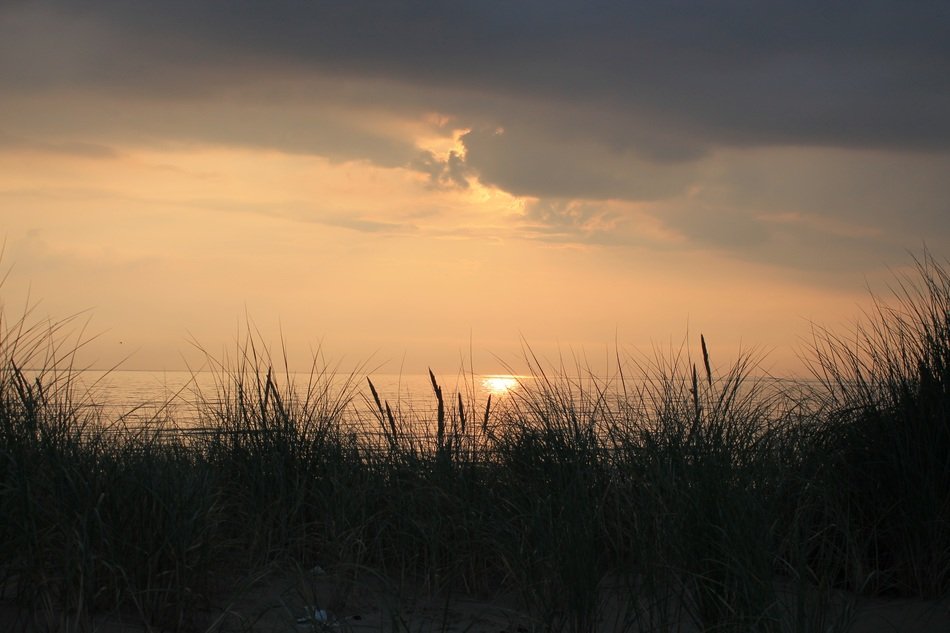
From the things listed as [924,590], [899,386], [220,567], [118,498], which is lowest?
[924,590]

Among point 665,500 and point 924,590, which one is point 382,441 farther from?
point 924,590

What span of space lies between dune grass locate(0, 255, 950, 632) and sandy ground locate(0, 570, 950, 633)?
4 cm

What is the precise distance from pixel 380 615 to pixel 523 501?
4.00ft

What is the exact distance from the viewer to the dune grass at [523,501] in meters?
4.29

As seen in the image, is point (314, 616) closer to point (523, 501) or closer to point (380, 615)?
point (380, 615)

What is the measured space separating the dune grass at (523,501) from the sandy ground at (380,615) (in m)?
0.04

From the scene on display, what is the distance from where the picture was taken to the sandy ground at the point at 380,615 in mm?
4180

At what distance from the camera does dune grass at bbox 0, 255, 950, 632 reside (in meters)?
4.29

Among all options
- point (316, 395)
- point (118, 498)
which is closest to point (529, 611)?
point (118, 498)

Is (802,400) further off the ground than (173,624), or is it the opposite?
(802,400)

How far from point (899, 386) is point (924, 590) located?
1.36 meters

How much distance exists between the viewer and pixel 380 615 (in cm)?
480

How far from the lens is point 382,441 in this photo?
283 inches

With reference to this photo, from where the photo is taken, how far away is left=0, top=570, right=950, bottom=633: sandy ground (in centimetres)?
418
